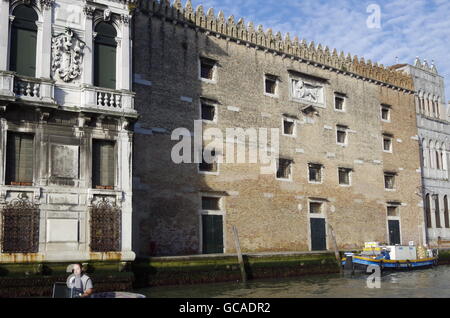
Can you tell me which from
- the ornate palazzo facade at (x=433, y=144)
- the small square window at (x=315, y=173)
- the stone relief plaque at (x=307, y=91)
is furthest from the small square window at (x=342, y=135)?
the ornate palazzo facade at (x=433, y=144)

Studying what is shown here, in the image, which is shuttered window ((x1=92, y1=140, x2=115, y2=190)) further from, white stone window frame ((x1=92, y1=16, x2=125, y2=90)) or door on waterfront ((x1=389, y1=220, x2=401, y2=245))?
door on waterfront ((x1=389, y1=220, x2=401, y2=245))

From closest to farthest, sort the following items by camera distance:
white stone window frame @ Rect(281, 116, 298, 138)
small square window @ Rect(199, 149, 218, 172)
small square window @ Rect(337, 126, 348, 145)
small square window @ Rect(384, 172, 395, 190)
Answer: small square window @ Rect(199, 149, 218, 172), white stone window frame @ Rect(281, 116, 298, 138), small square window @ Rect(337, 126, 348, 145), small square window @ Rect(384, 172, 395, 190)

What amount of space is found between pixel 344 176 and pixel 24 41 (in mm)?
17411

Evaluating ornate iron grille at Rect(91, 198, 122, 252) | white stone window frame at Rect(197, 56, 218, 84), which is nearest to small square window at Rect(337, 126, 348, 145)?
white stone window frame at Rect(197, 56, 218, 84)

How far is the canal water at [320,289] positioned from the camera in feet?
50.5

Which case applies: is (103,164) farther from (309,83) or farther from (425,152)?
(425,152)

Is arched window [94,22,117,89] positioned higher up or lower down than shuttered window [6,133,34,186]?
higher up

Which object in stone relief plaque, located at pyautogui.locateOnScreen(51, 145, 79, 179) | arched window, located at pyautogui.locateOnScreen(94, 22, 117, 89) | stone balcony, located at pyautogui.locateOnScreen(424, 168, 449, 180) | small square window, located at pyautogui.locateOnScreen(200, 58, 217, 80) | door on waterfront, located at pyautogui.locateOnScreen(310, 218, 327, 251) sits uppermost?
small square window, located at pyautogui.locateOnScreen(200, 58, 217, 80)

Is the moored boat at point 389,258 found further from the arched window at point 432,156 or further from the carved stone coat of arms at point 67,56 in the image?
the carved stone coat of arms at point 67,56

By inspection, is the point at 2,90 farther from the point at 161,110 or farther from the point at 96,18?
the point at 161,110

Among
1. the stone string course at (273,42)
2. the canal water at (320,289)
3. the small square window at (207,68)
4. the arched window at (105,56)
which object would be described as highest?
the stone string course at (273,42)

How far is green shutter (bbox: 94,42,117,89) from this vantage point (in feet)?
52.9

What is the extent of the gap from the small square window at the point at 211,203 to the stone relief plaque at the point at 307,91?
7182 millimetres

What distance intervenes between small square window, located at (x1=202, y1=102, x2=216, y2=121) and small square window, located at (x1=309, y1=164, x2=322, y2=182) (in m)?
5.99
